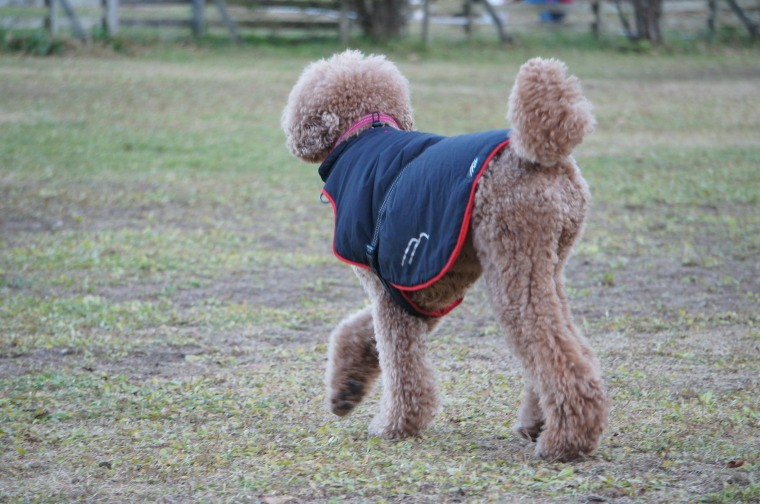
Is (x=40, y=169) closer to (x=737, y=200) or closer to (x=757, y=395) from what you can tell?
(x=737, y=200)

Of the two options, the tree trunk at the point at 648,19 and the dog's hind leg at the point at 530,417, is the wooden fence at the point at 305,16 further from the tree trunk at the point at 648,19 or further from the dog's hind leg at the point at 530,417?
the dog's hind leg at the point at 530,417

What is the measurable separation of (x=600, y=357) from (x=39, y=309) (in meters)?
3.28

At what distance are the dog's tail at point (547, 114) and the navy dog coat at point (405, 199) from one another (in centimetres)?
17

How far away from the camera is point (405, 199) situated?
3.61 m

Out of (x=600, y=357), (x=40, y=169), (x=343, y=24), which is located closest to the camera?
(x=600, y=357)

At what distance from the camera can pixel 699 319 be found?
5.54m

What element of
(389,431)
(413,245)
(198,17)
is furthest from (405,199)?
(198,17)

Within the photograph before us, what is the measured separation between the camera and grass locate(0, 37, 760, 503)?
3.42 m

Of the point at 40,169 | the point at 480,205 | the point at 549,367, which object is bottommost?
the point at 40,169

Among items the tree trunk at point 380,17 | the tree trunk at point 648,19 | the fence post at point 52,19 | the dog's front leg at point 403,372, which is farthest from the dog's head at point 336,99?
the tree trunk at point 648,19

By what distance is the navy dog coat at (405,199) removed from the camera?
136 inches

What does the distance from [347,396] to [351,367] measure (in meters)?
0.12

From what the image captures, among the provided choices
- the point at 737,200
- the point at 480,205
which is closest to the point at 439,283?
the point at 480,205

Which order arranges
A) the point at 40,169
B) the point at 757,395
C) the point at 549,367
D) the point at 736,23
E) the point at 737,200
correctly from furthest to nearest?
the point at 736,23 < the point at 40,169 < the point at 737,200 < the point at 757,395 < the point at 549,367
